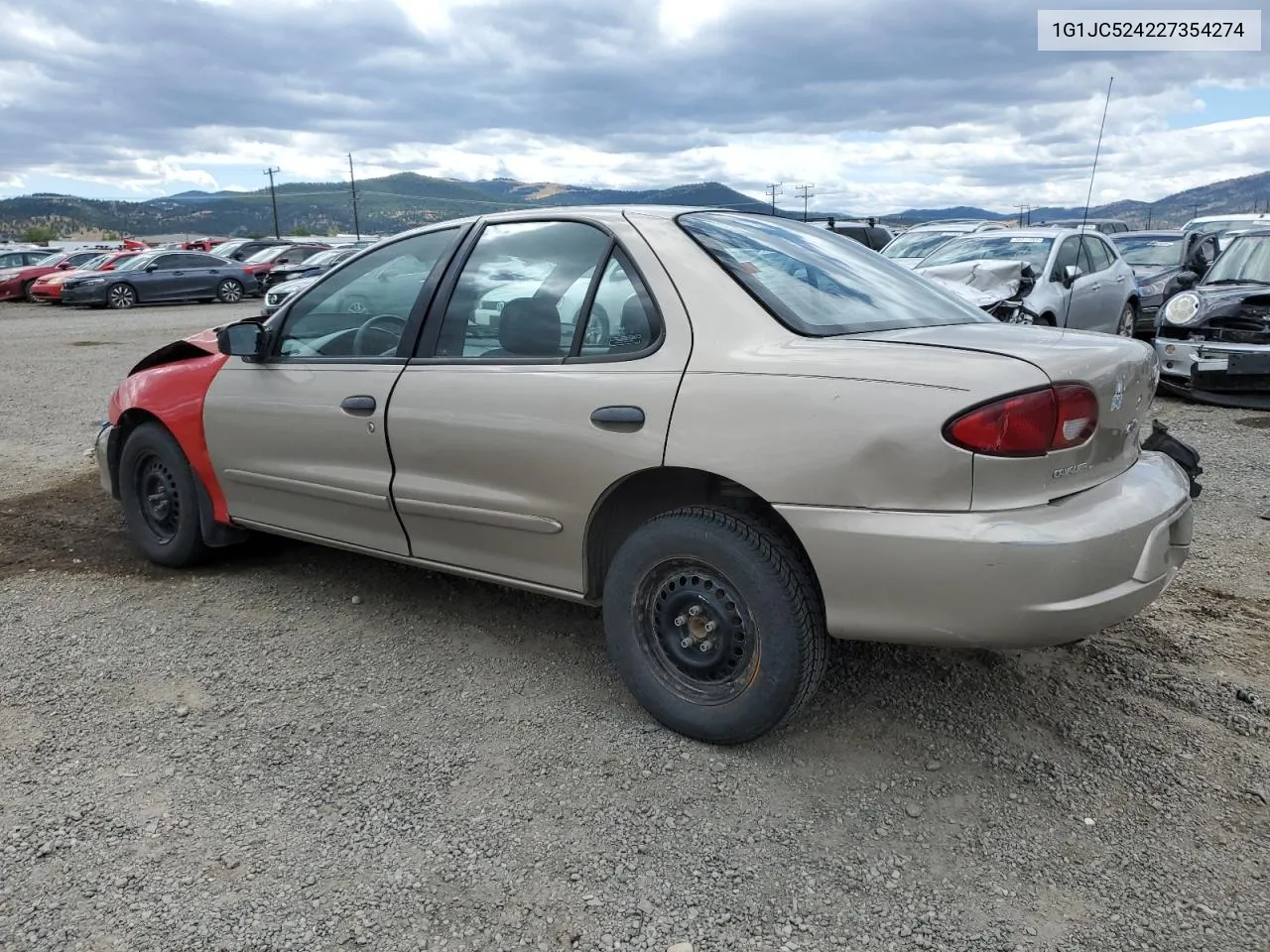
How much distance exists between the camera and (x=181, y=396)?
4266mm

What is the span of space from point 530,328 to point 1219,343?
7.43 metres

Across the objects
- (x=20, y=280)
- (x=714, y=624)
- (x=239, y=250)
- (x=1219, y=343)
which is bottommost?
(x=714, y=624)

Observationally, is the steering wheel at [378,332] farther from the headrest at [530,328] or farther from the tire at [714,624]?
the tire at [714,624]

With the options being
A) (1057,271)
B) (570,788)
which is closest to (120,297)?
(1057,271)

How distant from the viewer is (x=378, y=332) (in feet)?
12.2

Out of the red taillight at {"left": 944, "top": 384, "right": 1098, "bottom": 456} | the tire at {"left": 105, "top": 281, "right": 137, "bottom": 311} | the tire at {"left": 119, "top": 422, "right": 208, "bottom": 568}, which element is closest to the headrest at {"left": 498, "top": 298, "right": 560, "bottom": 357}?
the red taillight at {"left": 944, "top": 384, "right": 1098, "bottom": 456}

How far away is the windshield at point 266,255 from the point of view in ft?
89.0

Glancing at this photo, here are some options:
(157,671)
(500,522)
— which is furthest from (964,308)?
(157,671)

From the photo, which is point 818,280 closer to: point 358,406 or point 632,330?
point 632,330

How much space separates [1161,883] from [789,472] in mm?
1318

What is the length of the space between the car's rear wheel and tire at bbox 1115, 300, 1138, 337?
2160 cm

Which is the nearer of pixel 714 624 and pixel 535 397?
pixel 714 624

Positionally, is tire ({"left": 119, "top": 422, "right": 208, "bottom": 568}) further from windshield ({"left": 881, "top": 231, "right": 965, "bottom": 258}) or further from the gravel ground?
Result: windshield ({"left": 881, "top": 231, "right": 965, "bottom": 258})

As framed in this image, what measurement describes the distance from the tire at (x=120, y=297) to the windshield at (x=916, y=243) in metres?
19.2
